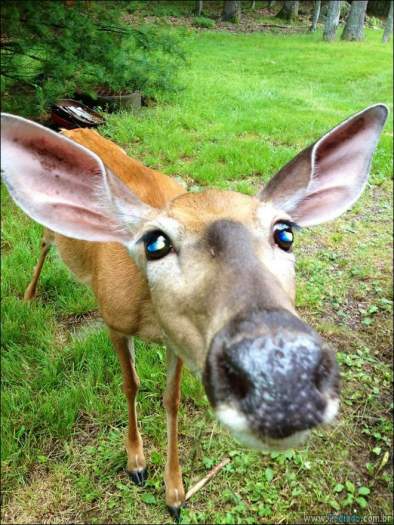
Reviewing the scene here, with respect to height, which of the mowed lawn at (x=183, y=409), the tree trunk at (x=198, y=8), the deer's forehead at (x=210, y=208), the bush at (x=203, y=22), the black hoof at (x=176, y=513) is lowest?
the black hoof at (x=176, y=513)

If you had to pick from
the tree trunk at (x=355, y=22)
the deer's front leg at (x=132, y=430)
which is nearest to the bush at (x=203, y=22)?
the tree trunk at (x=355, y=22)

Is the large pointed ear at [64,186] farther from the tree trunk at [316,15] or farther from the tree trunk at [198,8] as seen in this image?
the tree trunk at [316,15]

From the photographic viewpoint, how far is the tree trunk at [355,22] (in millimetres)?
23391

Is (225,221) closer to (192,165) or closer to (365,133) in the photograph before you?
(365,133)

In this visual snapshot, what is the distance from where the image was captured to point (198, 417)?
3.46 meters

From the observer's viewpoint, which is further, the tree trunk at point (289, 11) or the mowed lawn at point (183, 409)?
the tree trunk at point (289, 11)

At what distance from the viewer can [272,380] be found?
1.34 meters

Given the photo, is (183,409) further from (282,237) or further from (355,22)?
(355,22)

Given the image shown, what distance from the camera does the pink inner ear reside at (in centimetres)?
196

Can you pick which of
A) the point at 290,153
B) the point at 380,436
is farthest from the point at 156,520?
the point at 290,153

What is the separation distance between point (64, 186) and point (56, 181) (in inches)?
1.6

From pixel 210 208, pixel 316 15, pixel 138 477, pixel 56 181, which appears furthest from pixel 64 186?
pixel 316 15

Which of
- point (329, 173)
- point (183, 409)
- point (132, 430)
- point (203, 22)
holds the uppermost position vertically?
point (329, 173)

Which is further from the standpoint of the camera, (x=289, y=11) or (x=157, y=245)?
(x=289, y=11)
